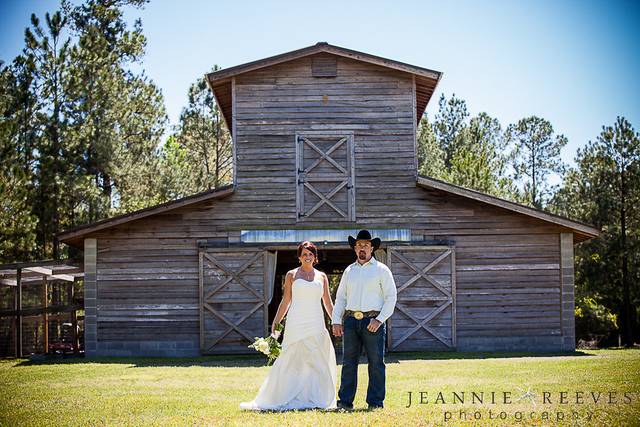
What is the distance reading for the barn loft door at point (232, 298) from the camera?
18641 mm

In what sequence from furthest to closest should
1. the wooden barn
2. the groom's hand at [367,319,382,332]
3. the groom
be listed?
the wooden barn < the groom < the groom's hand at [367,319,382,332]

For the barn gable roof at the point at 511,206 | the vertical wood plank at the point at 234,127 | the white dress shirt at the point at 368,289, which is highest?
the vertical wood plank at the point at 234,127

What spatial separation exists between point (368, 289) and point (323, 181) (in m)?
10.0

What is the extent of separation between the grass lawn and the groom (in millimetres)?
285

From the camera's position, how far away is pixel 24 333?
2320 cm

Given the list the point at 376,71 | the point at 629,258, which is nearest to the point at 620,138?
the point at 629,258

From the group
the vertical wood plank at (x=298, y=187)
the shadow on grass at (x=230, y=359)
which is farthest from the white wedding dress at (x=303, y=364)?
the vertical wood plank at (x=298, y=187)

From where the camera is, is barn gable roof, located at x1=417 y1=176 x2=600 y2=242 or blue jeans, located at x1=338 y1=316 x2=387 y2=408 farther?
barn gable roof, located at x1=417 y1=176 x2=600 y2=242

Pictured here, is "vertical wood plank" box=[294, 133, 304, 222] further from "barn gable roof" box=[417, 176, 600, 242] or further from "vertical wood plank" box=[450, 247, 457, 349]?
"vertical wood plank" box=[450, 247, 457, 349]

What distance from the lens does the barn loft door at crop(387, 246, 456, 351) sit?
1873cm

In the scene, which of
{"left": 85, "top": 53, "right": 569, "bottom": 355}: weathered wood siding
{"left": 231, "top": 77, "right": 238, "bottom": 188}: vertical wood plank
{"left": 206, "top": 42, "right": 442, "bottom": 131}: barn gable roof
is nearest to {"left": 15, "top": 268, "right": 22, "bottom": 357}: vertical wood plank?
{"left": 85, "top": 53, "right": 569, "bottom": 355}: weathered wood siding

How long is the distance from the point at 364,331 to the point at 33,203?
71.0 ft

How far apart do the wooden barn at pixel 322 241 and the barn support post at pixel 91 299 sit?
22 mm

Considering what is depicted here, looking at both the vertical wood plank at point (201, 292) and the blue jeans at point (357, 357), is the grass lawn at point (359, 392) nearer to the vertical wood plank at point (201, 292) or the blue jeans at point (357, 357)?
the blue jeans at point (357, 357)
